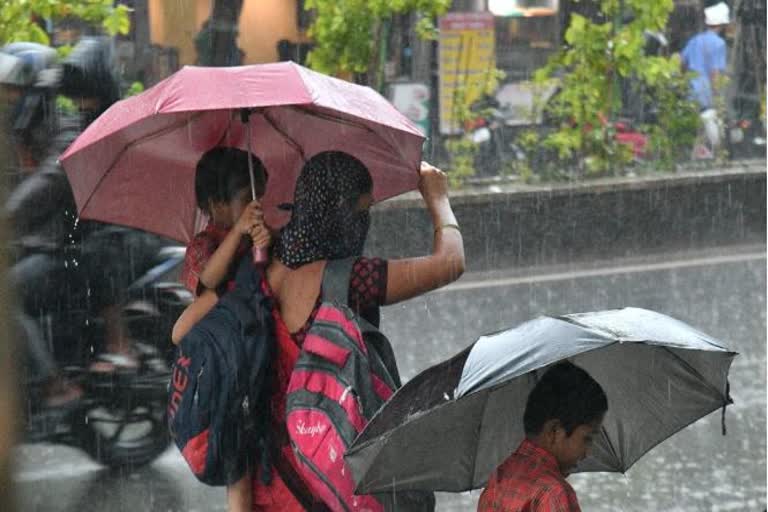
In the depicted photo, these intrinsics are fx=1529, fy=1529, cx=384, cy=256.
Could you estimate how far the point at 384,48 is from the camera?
13.4 m

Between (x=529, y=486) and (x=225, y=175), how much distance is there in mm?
1165

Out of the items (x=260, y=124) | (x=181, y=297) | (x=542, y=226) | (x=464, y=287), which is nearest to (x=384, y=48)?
(x=542, y=226)

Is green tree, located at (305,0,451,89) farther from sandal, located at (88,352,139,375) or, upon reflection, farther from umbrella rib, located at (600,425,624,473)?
umbrella rib, located at (600,425,624,473)

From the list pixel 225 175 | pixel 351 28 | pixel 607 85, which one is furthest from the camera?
pixel 607 85

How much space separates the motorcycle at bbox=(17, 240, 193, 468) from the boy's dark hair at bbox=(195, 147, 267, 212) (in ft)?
8.67

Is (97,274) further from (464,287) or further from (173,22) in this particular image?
(173,22)

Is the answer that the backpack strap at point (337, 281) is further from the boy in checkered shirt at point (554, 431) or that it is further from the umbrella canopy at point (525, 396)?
the boy in checkered shirt at point (554, 431)

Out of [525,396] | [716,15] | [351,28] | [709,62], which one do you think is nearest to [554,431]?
[525,396]

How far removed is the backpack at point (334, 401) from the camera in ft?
10.6

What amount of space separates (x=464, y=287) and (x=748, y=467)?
414cm

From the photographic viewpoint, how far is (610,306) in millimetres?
10148

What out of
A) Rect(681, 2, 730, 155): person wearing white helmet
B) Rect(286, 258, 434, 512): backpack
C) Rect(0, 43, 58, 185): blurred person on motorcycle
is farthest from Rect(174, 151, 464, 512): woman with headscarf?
Rect(681, 2, 730, 155): person wearing white helmet

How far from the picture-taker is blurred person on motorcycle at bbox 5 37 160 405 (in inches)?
247

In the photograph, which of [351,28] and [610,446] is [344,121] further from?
[351,28]
